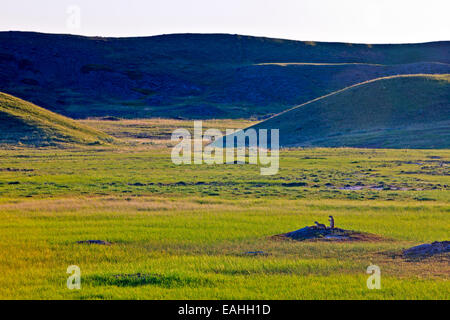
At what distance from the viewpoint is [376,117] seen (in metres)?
93.6

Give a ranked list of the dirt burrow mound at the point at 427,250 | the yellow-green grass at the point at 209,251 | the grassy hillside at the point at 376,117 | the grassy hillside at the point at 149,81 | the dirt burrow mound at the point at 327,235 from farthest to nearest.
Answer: the grassy hillside at the point at 149,81
the grassy hillside at the point at 376,117
the dirt burrow mound at the point at 327,235
the dirt burrow mound at the point at 427,250
the yellow-green grass at the point at 209,251

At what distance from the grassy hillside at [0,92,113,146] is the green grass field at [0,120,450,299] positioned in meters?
24.3

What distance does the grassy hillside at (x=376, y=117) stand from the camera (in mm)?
78812

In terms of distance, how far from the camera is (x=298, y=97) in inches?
6781

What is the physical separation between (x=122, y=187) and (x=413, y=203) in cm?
1701

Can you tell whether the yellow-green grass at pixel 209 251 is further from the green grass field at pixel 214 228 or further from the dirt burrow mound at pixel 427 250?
the dirt burrow mound at pixel 427 250

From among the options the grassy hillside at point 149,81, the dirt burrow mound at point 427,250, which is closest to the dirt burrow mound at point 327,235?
the dirt burrow mound at point 427,250

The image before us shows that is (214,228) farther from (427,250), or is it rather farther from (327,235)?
(427,250)

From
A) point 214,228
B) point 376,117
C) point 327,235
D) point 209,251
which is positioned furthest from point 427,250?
point 376,117

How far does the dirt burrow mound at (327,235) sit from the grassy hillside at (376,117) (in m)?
54.1

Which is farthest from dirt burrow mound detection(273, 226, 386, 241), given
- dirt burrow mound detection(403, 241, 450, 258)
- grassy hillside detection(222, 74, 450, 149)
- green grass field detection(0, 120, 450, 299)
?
grassy hillside detection(222, 74, 450, 149)

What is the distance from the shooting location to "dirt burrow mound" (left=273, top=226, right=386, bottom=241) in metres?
19.9

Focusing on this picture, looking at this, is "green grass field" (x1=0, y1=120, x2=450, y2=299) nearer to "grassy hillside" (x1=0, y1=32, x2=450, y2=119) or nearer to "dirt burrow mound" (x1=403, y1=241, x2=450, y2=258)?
"dirt burrow mound" (x1=403, y1=241, x2=450, y2=258)
